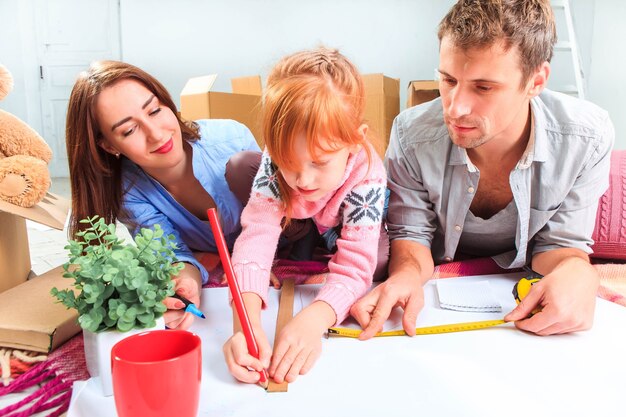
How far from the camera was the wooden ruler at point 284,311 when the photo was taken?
77 cm

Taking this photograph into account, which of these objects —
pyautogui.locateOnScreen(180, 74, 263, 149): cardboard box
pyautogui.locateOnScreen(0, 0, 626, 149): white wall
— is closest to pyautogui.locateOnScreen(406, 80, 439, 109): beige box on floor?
pyautogui.locateOnScreen(180, 74, 263, 149): cardboard box

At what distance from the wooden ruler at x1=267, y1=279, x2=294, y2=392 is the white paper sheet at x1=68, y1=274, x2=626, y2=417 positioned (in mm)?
12

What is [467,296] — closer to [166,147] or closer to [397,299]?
[397,299]

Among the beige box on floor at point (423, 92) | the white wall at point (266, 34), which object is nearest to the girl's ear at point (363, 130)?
the beige box on floor at point (423, 92)

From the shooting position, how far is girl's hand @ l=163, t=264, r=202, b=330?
0.94m

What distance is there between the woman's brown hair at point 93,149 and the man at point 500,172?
60cm

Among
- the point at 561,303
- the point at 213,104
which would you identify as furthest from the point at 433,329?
the point at 213,104

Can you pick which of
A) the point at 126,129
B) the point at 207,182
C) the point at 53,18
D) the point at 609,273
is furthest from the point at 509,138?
the point at 53,18

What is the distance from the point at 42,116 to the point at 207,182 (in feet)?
12.1

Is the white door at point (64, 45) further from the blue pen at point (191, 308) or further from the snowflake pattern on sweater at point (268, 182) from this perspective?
the blue pen at point (191, 308)

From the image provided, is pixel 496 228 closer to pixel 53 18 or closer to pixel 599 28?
pixel 599 28

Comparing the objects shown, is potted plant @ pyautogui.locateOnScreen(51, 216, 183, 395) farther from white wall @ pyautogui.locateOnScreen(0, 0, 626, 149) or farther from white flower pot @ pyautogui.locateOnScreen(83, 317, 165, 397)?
white wall @ pyautogui.locateOnScreen(0, 0, 626, 149)

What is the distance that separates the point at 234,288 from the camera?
77cm

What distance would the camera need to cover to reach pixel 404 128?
1.28 meters
